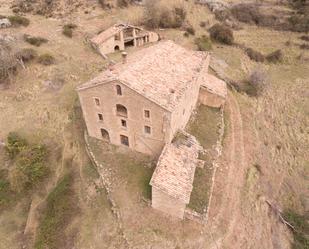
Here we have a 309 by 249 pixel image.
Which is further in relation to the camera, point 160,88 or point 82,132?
point 82,132

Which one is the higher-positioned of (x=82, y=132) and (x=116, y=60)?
(x=116, y=60)

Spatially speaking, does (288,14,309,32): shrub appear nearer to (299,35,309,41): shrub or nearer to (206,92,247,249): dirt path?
(299,35,309,41): shrub

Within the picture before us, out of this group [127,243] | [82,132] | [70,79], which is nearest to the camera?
[127,243]

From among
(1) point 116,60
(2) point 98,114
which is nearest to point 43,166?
(2) point 98,114

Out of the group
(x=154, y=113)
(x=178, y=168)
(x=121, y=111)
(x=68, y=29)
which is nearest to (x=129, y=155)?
(x=121, y=111)

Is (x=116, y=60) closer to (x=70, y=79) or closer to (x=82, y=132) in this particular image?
(x=70, y=79)

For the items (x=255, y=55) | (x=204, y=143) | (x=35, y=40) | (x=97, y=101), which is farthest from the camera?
(x=255, y=55)

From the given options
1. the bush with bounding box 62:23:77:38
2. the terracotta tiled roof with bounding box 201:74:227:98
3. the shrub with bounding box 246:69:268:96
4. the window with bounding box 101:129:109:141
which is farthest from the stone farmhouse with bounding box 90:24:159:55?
the shrub with bounding box 246:69:268:96

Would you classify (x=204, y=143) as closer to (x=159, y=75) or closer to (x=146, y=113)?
(x=146, y=113)
